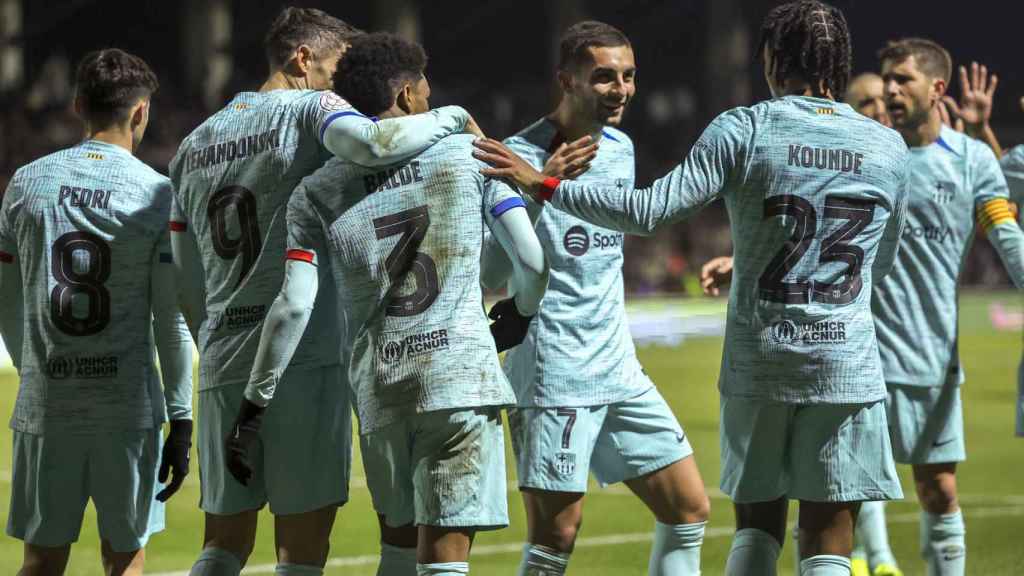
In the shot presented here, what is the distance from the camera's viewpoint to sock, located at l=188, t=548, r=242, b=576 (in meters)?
4.57

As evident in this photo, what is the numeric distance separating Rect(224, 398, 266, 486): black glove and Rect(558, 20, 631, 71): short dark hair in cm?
205

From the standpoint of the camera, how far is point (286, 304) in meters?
4.24

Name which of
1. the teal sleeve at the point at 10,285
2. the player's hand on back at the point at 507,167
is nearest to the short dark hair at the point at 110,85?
the teal sleeve at the point at 10,285

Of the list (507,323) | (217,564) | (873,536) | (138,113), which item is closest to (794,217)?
(507,323)

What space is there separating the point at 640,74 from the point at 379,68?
32789mm

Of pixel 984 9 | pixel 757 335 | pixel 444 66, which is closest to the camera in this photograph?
pixel 757 335

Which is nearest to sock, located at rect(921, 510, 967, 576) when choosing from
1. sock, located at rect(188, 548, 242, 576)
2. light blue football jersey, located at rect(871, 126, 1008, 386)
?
light blue football jersey, located at rect(871, 126, 1008, 386)

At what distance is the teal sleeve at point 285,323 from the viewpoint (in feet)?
13.9

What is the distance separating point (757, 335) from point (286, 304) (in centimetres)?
138

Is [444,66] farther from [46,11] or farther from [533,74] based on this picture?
[46,11]

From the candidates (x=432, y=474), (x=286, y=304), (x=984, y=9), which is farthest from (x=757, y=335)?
(x=984, y=9)

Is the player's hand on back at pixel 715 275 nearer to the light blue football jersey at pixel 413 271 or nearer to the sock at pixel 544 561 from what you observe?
the sock at pixel 544 561

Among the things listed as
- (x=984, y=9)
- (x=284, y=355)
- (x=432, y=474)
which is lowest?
(x=432, y=474)

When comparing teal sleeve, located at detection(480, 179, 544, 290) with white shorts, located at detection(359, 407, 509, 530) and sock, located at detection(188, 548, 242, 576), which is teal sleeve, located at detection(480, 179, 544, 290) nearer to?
white shorts, located at detection(359, 407, 509, 530)
